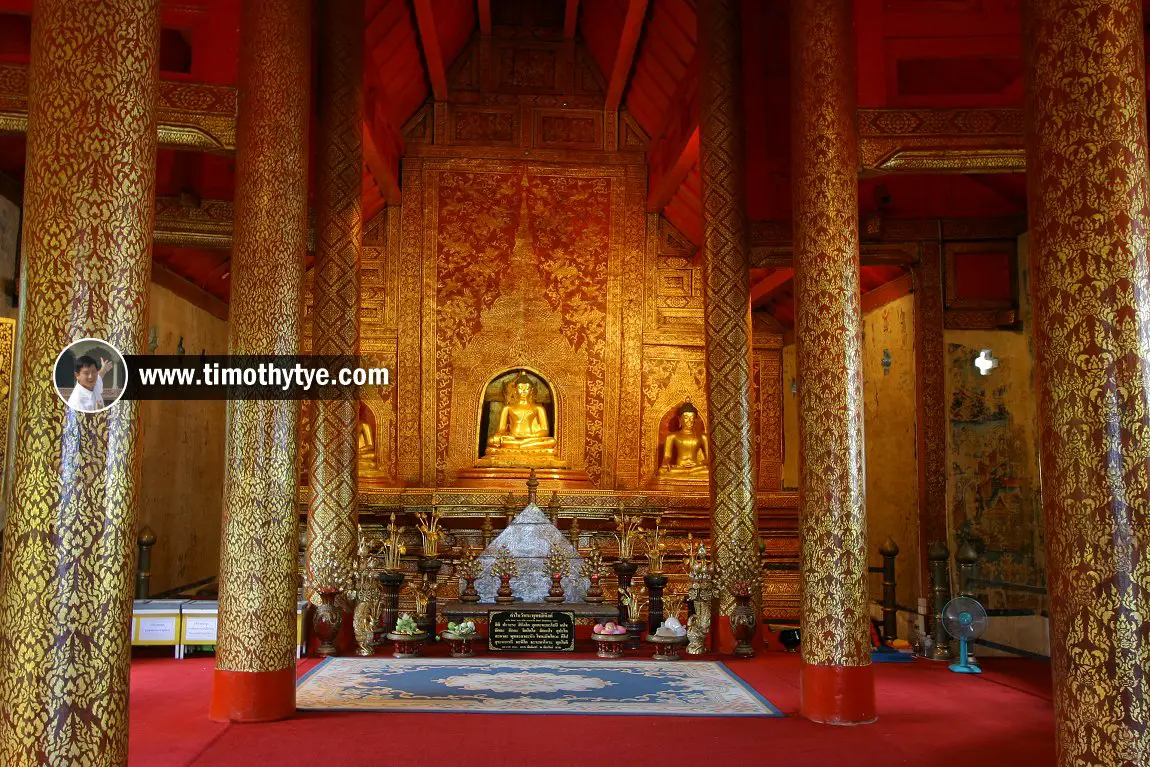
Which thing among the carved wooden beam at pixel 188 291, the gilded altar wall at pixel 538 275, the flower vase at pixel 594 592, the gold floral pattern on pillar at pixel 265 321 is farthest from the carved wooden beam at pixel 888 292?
the carved wooden beam at pixel 188 291

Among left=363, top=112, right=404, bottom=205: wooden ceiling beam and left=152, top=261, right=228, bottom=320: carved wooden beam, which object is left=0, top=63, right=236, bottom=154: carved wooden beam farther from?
left=152, top=261, right=228, bottom=320: carved wooden beam

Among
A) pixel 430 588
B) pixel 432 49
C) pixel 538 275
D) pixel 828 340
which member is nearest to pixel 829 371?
pixel 828 340

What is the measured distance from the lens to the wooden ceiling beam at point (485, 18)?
12.8 meters

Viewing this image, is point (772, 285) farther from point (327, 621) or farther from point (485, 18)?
point (327, 621)

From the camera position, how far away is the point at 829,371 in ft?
21.0

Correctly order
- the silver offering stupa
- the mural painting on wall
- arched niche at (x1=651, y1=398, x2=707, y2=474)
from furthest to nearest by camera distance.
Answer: arched niche at (x1=651, y1=398, x2=707, y2=474), the mural painting on wall, the silver offering stupa

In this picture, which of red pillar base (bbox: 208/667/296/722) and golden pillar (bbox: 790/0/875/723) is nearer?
red pillar base (bbox: 208/667/296/722)

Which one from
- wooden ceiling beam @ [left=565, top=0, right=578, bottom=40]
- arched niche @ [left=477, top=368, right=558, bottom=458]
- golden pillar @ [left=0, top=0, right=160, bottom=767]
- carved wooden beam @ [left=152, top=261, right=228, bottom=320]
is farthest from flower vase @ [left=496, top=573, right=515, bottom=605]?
wooden ceiling beam @ [left=565, top=0, right=578, bottom=40]

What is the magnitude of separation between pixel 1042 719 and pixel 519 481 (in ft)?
25.9

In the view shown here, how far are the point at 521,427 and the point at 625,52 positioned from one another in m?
4.91

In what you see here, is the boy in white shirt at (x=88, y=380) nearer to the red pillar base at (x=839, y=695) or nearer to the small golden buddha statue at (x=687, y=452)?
the red pillar base at (x=839, y=695)

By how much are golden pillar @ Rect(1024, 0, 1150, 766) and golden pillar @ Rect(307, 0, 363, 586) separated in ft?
21.4

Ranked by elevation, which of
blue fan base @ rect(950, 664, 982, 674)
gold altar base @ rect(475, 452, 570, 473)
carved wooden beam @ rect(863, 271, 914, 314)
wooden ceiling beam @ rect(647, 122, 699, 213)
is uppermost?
wooden ceiling beam @ rect(647, 122, 699, 213)

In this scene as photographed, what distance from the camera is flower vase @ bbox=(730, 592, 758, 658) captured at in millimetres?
8992
